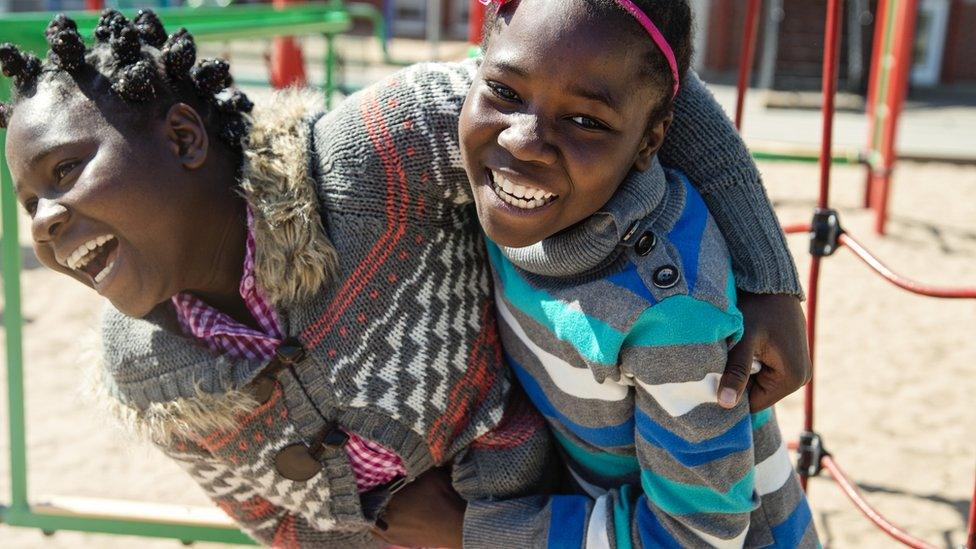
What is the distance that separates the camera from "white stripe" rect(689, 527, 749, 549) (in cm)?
125

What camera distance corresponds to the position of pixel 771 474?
4.54ft

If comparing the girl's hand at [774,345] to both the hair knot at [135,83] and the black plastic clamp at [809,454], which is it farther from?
the black plastic clamp at [809,454]

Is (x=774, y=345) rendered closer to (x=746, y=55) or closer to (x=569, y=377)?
(x=569, y=377)

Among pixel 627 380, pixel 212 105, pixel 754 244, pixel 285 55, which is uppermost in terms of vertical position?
pixel 212 105

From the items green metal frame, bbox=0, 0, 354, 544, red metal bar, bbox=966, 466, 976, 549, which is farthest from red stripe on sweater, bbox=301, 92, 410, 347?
red metal bar, bbox=966, 466, 976, 549

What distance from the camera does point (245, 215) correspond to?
52.7 inches

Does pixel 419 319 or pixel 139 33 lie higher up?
pixel 139 33

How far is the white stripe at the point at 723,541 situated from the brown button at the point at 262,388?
1.89 feet

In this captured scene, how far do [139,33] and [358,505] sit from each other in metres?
0.70

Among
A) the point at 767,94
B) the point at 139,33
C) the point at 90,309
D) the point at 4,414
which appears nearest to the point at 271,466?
the point at 139,33

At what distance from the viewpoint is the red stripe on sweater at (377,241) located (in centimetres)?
129

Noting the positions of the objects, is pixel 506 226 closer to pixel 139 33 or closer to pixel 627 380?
pixel 627 380

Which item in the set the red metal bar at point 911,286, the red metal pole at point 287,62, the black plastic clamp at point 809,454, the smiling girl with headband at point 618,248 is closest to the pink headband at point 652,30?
the smiling girl with headband at point 618,248

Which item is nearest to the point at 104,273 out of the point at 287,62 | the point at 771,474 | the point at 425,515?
the point at 425,515
